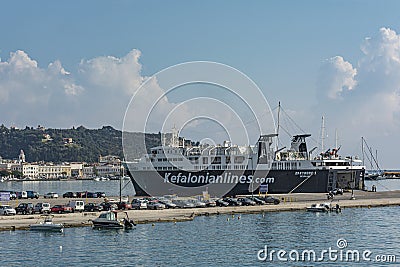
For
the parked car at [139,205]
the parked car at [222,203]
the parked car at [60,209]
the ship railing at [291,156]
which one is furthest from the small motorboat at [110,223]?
the ship railing at [291,156]

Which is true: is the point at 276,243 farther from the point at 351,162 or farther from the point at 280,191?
the point at 351,162

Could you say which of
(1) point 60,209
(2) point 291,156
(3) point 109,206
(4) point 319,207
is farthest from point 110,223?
(2) point 291,156

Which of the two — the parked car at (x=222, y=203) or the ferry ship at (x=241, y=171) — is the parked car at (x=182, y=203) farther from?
the ferry ship at (x=241, y=171)

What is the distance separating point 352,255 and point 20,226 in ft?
75.5

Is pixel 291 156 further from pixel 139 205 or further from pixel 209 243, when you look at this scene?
pixel 209 243

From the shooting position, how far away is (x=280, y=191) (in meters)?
80.1

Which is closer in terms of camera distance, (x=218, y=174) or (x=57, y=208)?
(x=57, y=208)

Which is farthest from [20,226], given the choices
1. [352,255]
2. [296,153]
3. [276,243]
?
[296,153]
